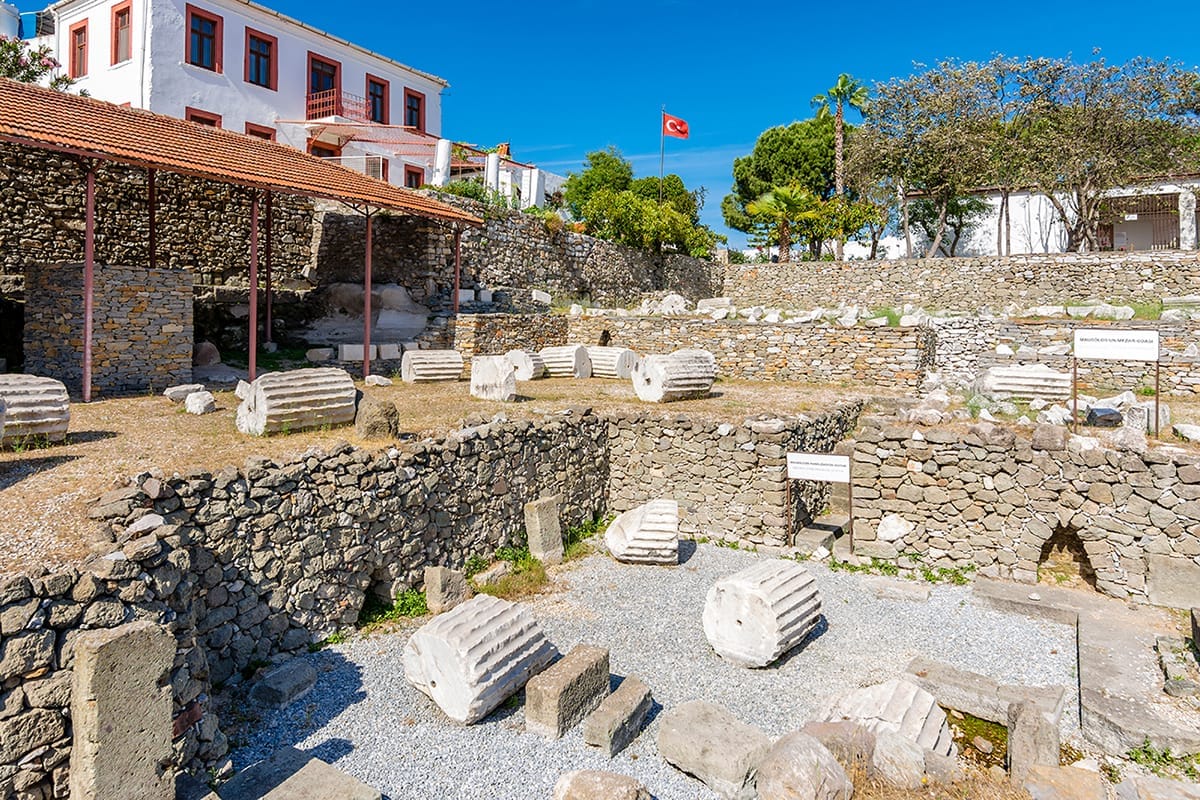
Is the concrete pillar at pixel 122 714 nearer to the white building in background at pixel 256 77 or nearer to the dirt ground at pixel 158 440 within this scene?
the dirt ground at pixel 158 440

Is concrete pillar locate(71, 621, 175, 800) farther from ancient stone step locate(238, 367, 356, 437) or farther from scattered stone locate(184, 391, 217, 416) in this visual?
scattered stone locate(184, 391, 217, 416)

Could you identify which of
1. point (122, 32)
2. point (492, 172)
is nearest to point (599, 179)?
point (492, 172)

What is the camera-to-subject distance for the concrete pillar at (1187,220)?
28528 mm

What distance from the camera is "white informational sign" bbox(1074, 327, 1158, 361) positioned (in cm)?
1010

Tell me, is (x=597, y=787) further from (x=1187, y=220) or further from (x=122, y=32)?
(x=1187, y=220)

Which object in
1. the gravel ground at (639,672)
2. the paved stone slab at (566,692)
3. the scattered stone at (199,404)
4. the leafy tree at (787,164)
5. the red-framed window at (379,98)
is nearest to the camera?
the gravel ground at (639,672)

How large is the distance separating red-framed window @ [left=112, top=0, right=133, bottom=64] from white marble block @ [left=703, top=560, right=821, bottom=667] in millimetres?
24324

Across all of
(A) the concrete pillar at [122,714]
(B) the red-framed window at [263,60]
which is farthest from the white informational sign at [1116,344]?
(B) the red-framed window at [263,60]

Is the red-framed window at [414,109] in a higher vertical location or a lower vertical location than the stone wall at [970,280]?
higher

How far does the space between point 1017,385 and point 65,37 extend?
1157 inches

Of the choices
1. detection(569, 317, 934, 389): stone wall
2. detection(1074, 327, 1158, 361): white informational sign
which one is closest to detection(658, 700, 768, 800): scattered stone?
detection(1074, 327, 1158, 361): white informational sign

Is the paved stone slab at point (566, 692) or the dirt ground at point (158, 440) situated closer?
the dirt ground at point (158, 440)

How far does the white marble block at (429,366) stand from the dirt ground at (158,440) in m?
0.40

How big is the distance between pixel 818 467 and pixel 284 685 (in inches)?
276
